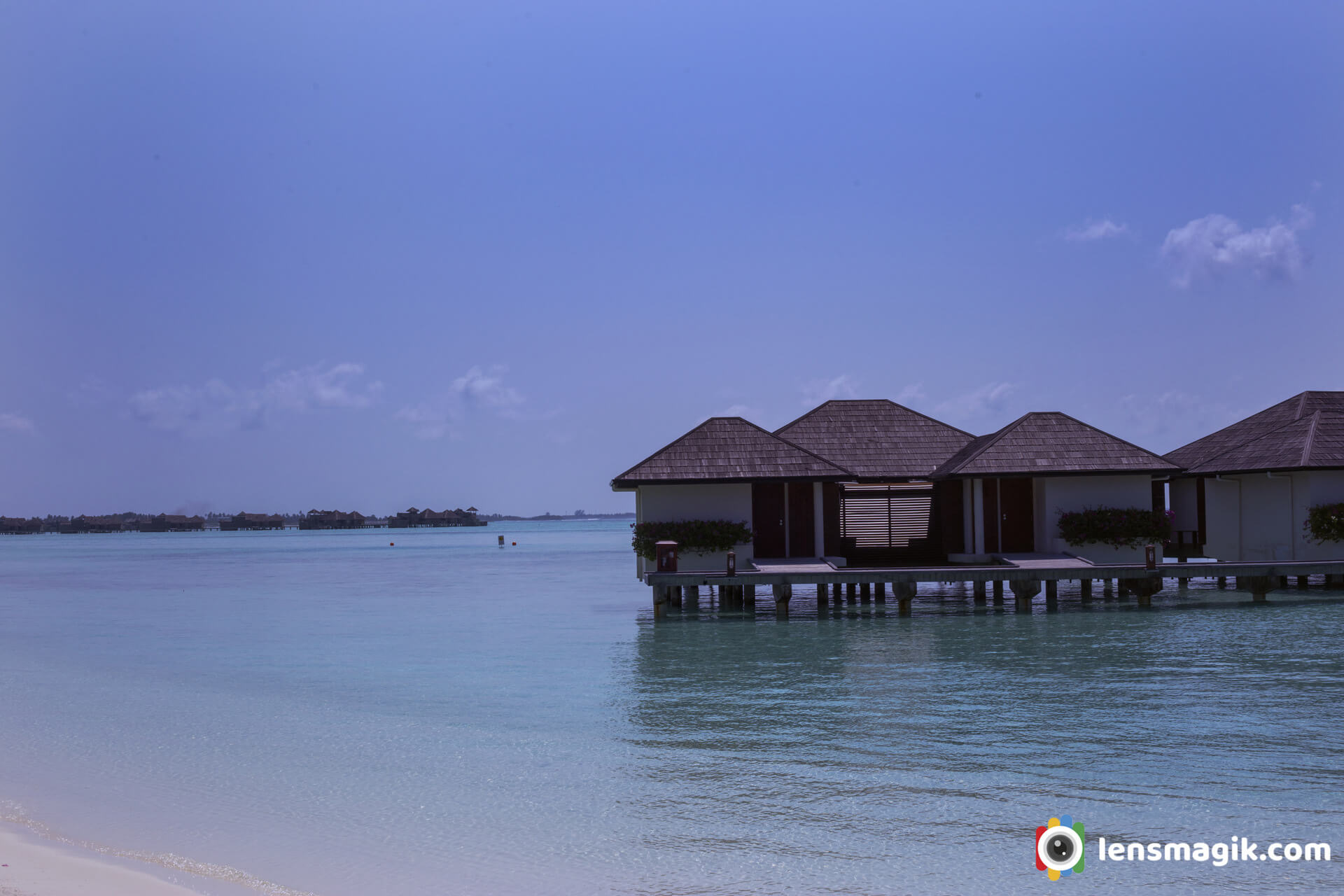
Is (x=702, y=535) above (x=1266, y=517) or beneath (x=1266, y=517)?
beneath

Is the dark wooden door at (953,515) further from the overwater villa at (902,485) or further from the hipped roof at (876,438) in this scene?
the hipped roof at (876,438)

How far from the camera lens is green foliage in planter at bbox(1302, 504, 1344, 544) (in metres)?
27.4

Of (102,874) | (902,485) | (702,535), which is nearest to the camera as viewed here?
(102,874)

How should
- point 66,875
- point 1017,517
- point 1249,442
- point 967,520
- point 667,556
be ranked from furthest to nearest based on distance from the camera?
point 1249,442 → point 967,520 → point 1017,517 → point 667,556 → point 66,875

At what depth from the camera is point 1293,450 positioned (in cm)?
2844

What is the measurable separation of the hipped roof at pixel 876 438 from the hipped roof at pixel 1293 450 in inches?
269

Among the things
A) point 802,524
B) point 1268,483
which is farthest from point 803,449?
point 1268,483

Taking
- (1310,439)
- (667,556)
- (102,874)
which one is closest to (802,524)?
(667,556)

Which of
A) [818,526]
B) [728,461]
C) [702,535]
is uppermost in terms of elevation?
[728,461]

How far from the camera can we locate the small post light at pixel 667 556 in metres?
25.3

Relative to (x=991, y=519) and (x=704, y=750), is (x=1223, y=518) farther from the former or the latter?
(x=704, y=750)

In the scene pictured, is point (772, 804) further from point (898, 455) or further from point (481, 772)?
point (898, 455)

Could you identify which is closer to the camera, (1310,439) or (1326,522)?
(1326,522)

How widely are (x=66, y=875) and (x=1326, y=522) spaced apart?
27883mm
